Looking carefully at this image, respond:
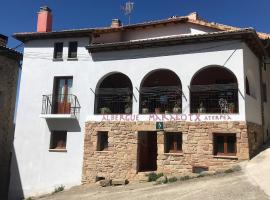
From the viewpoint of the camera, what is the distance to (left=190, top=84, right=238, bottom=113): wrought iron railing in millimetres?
15133

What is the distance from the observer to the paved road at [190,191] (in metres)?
10.8

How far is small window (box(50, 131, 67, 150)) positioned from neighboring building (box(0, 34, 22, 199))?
4.75 meters

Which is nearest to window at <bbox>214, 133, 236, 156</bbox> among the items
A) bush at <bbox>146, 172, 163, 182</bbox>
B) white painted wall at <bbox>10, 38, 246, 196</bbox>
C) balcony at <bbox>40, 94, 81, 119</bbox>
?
white painted wall at <bbox>10, 38, 246, 196</bbox>

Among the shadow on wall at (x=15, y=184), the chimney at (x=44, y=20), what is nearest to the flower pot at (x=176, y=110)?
the shadow on wall at (x=15, y=184)

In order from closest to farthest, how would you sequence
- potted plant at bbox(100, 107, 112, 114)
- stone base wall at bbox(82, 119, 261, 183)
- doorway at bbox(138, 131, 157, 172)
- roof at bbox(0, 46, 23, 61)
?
stone base wall at bbox(82, 119, 261, 183) → doorway at bbox(138, 131, 157, 172) → potted plant at bbox(100, 107, 112, 114) → roof at bbox(0, 46, 23, 61)

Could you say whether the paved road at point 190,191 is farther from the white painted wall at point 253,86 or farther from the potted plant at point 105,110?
the potted plant at point 105,110

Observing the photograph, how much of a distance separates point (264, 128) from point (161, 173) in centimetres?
592

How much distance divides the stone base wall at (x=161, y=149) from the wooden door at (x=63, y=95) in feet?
5.68

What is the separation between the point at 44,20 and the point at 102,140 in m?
8.25

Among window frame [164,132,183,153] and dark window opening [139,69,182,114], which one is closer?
window frame [164,132,183,153]

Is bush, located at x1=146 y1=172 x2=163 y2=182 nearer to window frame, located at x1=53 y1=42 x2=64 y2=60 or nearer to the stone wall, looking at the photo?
window frame, located at x1=53 y1=42 x2=64 y2=60

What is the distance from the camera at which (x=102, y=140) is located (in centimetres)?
1711

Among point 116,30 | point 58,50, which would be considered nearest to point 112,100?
point 116,30

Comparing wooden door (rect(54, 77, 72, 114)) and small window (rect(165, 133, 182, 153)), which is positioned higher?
wooden door (rect(54, 77, 72, 114))
